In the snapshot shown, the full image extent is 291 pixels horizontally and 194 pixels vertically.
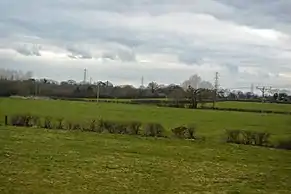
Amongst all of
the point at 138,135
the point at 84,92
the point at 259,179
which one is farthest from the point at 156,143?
the point at 84,92

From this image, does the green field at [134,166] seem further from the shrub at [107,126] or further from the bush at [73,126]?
the bush at [73,126]

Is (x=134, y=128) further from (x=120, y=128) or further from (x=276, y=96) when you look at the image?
(x=276, y=96)

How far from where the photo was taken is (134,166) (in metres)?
20.5

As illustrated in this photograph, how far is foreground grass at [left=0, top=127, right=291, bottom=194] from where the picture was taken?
1609 cm

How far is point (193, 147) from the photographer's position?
28922mm

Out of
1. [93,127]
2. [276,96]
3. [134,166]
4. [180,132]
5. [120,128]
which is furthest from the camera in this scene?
[276,96]

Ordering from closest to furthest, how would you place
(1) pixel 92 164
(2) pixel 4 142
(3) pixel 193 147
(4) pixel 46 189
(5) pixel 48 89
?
(4) pixel 46 189 → (1) pixel 92 164 → (2) pixel 4 142 → (3) pixel 193 147 → (5) pixel 48 89

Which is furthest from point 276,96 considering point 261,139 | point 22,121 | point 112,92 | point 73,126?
point 22,121

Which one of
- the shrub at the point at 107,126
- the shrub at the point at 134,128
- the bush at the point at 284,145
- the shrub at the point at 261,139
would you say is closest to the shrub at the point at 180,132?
the shrub at the point at 134,128

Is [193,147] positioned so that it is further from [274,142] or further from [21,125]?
[21,125]

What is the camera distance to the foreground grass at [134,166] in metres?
16.1

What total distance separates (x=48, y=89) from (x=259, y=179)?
10210 centimetres

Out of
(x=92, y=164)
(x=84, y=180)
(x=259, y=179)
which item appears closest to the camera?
(x=84, y=180)

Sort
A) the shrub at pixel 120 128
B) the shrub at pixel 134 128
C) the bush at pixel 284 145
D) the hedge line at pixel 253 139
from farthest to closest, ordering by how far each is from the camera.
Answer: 1. the shrub at pixel 120 128
2. the shrub at pixel 134 128
3. the hedge line at pixel 253 139
4. the bush at pixel 284 145
